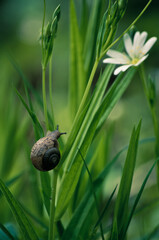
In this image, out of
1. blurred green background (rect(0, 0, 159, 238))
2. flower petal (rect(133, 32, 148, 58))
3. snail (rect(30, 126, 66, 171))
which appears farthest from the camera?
blurred green background (rect(0, 0, 159, 238))

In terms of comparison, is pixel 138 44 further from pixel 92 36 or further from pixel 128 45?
pixel 92 36

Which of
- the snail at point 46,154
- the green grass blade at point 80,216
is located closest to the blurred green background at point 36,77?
the green grass blade at point 80,216

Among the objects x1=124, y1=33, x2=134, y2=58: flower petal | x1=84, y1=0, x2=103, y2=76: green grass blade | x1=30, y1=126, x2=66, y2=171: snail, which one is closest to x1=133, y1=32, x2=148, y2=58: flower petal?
x1=124, y1=33, x2=134, y2=58: flower petal

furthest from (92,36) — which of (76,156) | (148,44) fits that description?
(76,156)

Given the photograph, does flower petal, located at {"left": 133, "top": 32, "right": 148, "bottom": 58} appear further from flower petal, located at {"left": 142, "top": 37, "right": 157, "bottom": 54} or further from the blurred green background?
the blurred green background

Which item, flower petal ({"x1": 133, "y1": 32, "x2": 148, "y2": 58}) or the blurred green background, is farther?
the blurred green background

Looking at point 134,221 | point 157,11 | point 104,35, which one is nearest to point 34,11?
point 157,11
